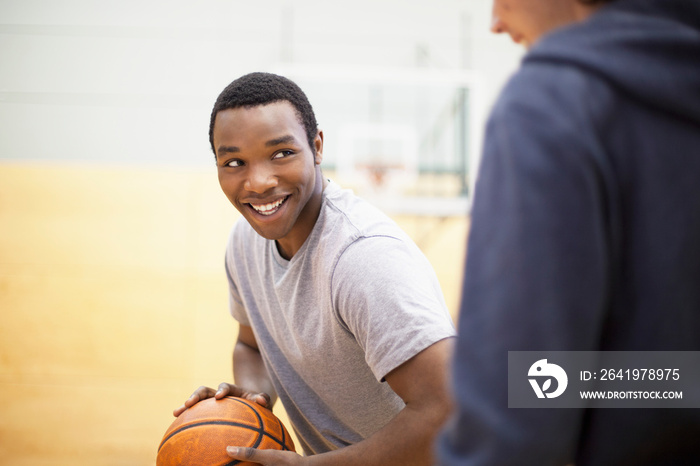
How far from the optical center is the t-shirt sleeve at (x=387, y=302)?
1.02 meters

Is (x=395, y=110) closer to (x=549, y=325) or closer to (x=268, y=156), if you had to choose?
(x=268, y=156)

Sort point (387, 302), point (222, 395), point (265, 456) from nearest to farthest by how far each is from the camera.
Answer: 1. point (387, 302)
2. point (265, 456)
3. point (222, 395)

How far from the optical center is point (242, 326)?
69.6 inches

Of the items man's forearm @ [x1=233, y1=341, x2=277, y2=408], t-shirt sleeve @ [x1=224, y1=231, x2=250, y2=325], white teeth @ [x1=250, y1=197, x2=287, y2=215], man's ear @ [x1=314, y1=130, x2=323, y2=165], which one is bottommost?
man's forearm @ [x1=233, y1=341, x2=277, y2=408]

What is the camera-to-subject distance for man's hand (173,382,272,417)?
1.38m

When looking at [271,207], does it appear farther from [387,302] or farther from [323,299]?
[387,302]

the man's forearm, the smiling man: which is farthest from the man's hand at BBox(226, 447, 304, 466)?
the man's forearm

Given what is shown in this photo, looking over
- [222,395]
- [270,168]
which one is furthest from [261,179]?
[222,395]

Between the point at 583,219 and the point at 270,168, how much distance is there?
2.92ft

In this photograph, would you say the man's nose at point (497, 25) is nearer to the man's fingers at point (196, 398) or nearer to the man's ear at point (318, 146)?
the man's ear at point (318, 146)

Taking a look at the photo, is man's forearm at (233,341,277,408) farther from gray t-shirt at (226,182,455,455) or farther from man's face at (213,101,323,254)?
man's face at (213,101,323,254)

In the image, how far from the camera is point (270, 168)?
126 centimetres

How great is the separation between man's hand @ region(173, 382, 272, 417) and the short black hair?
63 cm

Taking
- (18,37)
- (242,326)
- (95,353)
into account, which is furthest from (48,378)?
(242,326)
